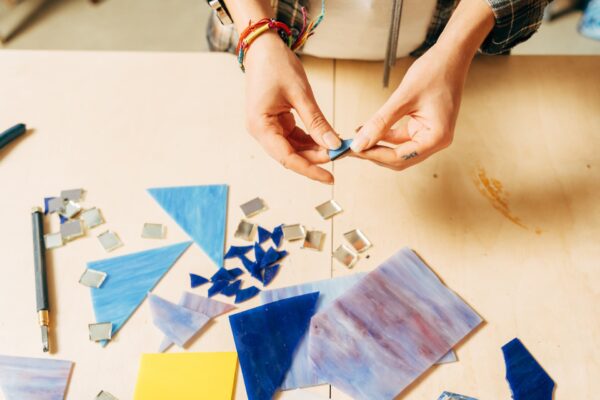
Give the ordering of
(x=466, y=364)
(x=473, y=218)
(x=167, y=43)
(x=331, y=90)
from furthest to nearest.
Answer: (x=167, y=43)
(x=331, y=90)
(x=473, y=218)
(x=466, y=364)

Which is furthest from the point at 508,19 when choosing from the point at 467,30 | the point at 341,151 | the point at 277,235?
the point at 277,235

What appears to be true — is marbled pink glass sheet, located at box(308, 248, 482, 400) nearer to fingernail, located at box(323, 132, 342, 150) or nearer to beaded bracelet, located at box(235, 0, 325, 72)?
fingernail, located at box(323, 132, 342, 150)

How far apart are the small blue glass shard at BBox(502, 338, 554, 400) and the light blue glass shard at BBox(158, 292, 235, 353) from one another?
35 centimetres

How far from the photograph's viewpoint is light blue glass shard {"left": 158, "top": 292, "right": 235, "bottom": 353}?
615mm

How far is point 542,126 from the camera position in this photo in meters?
0.77

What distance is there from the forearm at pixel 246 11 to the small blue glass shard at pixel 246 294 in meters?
0.38

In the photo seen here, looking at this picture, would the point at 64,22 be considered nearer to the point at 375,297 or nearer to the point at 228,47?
the point at 228,47

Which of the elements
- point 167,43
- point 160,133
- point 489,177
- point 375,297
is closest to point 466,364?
point 375,297

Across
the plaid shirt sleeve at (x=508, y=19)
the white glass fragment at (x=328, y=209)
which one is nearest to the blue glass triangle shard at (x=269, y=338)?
Answer: the white glass fragment at (x=328, y=209)

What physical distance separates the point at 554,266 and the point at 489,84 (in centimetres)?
34

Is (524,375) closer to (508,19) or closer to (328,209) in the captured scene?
(328,209)

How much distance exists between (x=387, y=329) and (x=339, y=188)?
22 cm

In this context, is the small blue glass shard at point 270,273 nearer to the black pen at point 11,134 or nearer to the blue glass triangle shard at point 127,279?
the blue glass triangle shard at point 127,279

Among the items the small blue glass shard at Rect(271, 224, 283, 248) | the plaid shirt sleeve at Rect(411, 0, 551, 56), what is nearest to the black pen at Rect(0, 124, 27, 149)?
the small blue glass shard at Rect(271, 224, 283, 248)
